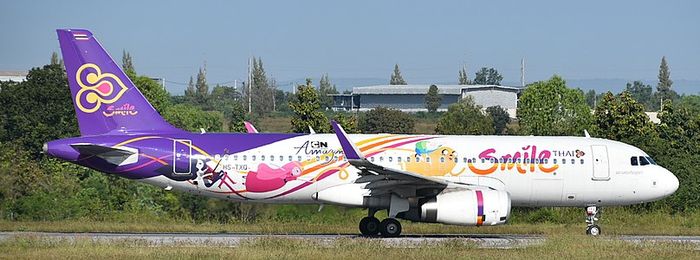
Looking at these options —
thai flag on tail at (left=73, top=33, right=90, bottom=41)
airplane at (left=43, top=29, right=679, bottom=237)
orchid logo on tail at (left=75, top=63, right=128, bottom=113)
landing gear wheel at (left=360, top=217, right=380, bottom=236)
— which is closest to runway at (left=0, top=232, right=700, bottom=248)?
landing gear wheel at (left=360, top=217, right=380, bottom=236)

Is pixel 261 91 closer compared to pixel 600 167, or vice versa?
pixel 600 167

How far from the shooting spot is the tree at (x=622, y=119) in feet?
221

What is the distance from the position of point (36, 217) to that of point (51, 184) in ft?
19.6

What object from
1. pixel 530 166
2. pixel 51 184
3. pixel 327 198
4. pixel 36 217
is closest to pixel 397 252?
pixel 327 198

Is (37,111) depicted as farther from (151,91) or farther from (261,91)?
(261,91)

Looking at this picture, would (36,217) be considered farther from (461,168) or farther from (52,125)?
(52,125)

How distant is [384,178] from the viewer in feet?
95.3

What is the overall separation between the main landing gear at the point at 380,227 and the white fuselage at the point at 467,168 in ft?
3.27

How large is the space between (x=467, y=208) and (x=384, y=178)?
7.24 feet

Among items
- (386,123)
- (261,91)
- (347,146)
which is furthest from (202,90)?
(347,146)

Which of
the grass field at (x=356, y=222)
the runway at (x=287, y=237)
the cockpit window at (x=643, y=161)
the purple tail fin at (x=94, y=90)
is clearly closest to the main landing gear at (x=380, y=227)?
the runway at (x=287, y=237)

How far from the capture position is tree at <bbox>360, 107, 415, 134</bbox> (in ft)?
317

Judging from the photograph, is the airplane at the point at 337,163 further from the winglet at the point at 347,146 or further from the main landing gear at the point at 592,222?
the winglet at the point at 347,146

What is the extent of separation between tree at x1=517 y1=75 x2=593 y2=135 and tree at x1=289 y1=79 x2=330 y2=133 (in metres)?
14.8
